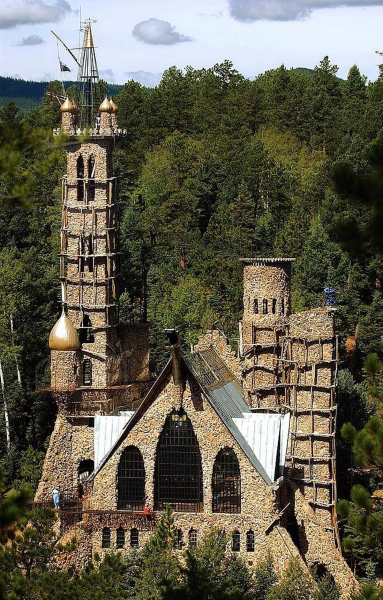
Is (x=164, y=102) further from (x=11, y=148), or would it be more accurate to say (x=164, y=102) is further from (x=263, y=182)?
(x=11, y=148)

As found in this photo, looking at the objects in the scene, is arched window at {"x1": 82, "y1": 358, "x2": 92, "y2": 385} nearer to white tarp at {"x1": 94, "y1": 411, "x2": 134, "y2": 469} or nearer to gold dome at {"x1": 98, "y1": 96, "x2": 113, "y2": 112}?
white tarp at {"x1": 94, "y1": 411, "x2": 134, "y2": 469}

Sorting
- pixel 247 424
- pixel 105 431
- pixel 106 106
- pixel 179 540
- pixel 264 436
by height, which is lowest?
pixel 179 540

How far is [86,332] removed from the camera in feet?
168

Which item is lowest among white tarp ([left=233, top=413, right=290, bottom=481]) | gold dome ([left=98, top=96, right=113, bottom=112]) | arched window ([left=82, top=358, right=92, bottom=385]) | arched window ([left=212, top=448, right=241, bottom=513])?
arched window ([left=212, top=448, right=241, bottom=513])

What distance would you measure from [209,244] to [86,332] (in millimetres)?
22537

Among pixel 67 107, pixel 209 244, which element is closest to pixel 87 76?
pixel 67 107

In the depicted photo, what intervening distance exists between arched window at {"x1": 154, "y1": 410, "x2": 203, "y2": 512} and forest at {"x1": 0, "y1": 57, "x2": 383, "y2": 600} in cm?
163

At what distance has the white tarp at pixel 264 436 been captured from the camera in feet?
146

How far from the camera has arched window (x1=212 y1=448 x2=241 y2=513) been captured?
43.8m

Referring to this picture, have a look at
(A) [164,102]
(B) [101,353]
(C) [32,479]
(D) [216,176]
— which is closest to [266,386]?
(B) [101,353]

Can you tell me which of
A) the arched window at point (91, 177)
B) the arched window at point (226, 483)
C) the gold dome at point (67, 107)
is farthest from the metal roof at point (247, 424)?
the gold dome at point (67, 107)

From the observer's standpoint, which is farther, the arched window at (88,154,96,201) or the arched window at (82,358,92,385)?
the arched window at (82,358,92,385)

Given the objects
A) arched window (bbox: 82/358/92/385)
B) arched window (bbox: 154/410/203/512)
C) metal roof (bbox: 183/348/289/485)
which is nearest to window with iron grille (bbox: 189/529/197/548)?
arched window (bbox: 154/410/203/512)

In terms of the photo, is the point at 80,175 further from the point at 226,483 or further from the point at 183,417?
the point at 226,483
